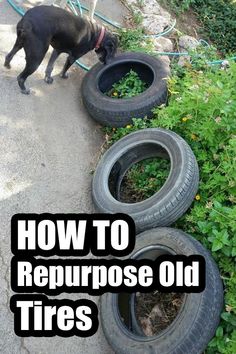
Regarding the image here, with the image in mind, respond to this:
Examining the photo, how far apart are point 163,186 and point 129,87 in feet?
5.74

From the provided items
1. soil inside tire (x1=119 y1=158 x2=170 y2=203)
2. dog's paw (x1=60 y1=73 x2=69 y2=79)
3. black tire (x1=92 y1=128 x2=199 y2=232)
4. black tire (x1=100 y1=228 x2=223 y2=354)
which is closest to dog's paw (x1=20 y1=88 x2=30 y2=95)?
dog's paw (x1=60 y1=73 x2=69 y2=79)

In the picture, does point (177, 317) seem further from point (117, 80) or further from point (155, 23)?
point (155, 23)

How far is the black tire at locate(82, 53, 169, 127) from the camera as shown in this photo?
4316 millimetres

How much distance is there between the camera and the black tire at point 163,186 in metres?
3.36

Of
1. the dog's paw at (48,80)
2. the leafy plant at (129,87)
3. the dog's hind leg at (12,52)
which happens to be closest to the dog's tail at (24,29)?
the dog's hind leg at (12,52)

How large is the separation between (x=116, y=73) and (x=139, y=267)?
8.75ft

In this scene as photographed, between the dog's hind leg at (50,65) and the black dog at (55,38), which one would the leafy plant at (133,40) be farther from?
the dog's hind leg at (50,65)

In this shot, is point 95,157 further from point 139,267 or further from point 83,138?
point 139,267

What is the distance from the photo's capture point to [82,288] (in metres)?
3.26

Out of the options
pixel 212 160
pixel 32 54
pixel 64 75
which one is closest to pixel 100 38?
pixel 64 75

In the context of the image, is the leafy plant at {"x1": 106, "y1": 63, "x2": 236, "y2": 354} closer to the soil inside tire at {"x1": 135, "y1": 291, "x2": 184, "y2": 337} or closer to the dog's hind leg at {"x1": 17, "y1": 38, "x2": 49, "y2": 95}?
the soil inside tire at {"x1": 135, "y1": 291, "x2": 184, "y2": 337}

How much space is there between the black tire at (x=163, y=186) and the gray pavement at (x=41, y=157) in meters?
0.25

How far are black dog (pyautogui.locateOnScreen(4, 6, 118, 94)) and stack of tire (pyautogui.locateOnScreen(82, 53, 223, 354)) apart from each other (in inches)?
10.1

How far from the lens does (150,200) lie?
137 inches
